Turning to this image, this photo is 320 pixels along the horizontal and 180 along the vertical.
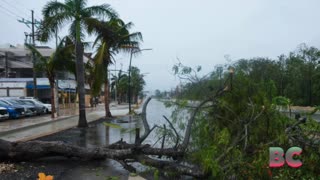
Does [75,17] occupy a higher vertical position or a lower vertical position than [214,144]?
higher

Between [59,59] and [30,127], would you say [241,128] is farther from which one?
[59,59]

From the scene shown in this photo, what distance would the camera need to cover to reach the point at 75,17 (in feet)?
66.9

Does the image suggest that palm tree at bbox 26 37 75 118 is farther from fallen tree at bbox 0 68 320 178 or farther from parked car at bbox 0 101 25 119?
fallen tree at bbox 0 68 320 178

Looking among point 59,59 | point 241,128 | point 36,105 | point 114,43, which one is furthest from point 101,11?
point 36,105

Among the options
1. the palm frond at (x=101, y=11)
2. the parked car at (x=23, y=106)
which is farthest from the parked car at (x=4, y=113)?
the palm frond at (x=101, y=11)

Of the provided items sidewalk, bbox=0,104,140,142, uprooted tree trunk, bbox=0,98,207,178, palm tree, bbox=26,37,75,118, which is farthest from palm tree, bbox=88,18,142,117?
uprooted tree trunk, bbox=0,98,207,178

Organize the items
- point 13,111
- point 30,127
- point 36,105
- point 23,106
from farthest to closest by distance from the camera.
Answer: point 36,105 → point 23,106 → point 13,111 → point 30,127

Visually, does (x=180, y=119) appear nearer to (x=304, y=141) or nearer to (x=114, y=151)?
(x=114, y=151)

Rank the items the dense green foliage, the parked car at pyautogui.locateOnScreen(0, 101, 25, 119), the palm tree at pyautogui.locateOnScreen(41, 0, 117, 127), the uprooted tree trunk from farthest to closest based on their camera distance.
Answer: the parked car at pyautogui.locateOnScreen(0, 101, 25, 119), the palm tree at pyautogui.locateOnScreen(41, 0, 117, 127), the uprooted tree trunk, the dense green foliage

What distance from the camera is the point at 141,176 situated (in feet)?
28.8

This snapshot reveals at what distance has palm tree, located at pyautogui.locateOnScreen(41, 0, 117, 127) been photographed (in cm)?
1998

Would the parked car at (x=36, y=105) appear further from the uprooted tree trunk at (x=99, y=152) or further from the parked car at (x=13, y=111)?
the uprooted tree trunk at (x=99, y=152)

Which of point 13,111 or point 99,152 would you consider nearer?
point 99,152

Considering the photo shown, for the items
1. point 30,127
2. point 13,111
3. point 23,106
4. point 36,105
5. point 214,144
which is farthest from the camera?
point 36,105
